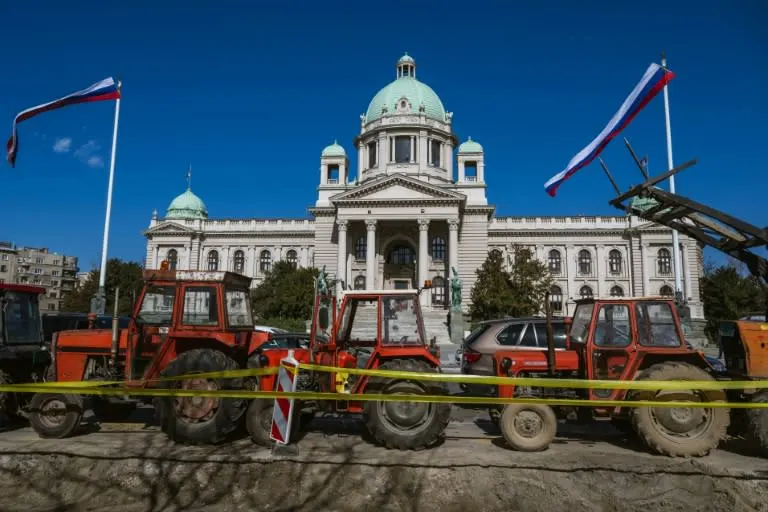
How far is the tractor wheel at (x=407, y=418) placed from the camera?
6844 mm

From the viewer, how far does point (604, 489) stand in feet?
19.1

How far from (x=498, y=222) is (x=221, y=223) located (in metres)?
31.5

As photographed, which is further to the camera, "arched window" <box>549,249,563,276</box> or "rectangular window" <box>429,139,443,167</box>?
"arched window" <box>549,249,563,276</box>

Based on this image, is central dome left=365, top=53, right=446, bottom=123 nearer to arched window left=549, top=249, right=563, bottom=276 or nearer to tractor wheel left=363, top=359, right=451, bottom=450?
arched window left=549, top=249, right=563, bottom=276

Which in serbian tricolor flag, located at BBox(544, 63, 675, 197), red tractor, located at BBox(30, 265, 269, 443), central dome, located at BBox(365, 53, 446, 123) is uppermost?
central dome, located at BBox(365, 53, 446, 123)

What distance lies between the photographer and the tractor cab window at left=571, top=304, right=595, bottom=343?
7988 millimetres

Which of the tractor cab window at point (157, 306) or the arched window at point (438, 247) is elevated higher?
the arched window at point (438, 247)

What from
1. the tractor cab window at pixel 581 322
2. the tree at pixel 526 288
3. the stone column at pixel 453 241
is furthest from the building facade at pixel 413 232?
the tractor cab window at pixel 581 322

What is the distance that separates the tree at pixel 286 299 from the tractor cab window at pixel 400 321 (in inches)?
1290

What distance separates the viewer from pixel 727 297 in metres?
40.3

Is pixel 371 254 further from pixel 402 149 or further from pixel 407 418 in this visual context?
pixel 407 418

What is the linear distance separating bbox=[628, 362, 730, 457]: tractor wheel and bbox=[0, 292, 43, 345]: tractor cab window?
9.97 meters

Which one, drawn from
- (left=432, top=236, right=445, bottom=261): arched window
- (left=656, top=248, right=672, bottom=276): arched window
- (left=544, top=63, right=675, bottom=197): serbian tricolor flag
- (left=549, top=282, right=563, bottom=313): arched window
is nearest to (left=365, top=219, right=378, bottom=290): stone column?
(left=432, top=236, right=445, bottom=261): arched window

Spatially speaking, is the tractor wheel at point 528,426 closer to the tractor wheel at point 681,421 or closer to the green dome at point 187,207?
the tractor wheel at point 681,421
